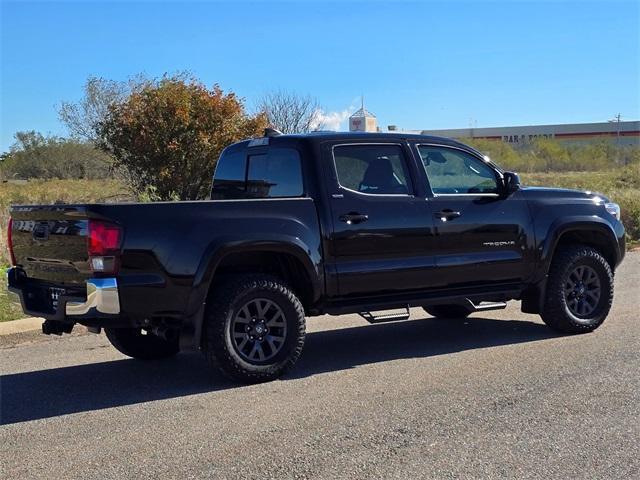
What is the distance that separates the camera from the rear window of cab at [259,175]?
6418 mm

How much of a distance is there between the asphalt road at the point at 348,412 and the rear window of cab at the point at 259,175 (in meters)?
1.59

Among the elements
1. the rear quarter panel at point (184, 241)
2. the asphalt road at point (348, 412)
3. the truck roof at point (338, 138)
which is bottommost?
the asphalt road at point (348, 412)

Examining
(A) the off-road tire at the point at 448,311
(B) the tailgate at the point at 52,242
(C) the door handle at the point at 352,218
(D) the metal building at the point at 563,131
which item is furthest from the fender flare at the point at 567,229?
(D) the metal building at the point at 563,131

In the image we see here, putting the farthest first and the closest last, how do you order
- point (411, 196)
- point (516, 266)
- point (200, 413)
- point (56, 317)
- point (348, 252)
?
1. point (516, 266)
2. point (411, 196)
3. point (348, 252)
4. point (56, 317)
5. point (200, 413)

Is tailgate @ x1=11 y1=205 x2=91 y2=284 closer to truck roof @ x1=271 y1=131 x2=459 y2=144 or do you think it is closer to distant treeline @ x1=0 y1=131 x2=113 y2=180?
truck roof @ x1=271 y1=131 x2=459 y2=144

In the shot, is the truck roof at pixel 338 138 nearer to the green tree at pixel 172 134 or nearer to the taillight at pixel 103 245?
the taillight at pixel 103 245

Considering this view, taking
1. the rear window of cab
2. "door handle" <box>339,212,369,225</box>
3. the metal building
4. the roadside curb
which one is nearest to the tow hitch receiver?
the rear window of cab

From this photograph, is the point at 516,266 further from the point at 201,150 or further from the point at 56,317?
the point at 201,150

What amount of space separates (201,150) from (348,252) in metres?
10.3

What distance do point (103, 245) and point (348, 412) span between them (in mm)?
2094

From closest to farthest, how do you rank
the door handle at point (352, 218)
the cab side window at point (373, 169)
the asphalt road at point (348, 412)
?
the asphalt road at point (348, 412)
the door handle at point (352, 218)
the cab side window at point (373, 169)

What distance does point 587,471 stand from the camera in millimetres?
3986

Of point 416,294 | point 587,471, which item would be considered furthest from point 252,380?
point 587,471

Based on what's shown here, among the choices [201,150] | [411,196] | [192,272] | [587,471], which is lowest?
[587,471]
